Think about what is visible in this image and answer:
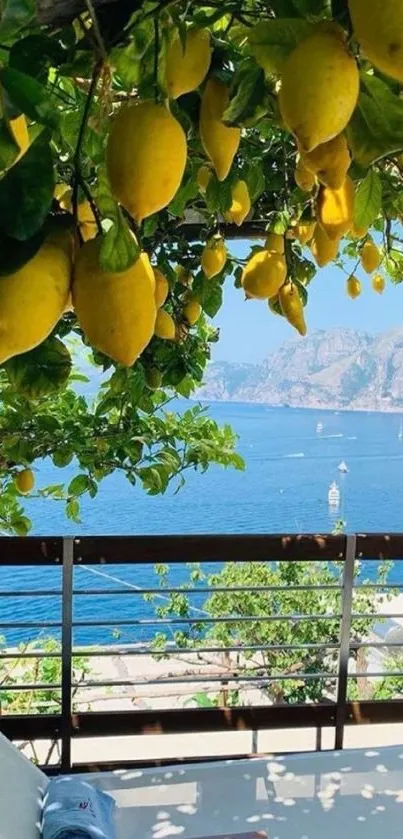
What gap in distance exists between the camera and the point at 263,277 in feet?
2.32

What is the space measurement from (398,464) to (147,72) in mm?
26785

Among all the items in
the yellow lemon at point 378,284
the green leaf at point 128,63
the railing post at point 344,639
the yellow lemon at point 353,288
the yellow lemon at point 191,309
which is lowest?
the railing post at point 344,639

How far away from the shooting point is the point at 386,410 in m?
27.2

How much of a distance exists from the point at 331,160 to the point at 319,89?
72mm

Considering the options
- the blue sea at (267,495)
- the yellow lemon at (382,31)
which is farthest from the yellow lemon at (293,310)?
the blue sea at (267,495)

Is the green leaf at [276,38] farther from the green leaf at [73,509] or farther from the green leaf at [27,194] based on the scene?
the green leaf at [73,509]

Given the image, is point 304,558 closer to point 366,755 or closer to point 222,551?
point 222,551

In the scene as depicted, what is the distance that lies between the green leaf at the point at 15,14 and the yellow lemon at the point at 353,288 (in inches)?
55.6

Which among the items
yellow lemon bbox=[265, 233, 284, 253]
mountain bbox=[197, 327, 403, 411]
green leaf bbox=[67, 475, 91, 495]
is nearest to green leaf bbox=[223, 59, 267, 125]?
yellow lemon bbox=[265, 233, 284, 253]

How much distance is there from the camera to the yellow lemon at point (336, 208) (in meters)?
0.50

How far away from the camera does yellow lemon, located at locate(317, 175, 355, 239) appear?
0.50 meters

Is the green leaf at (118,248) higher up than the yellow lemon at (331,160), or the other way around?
the yellow lemon at (331,160)

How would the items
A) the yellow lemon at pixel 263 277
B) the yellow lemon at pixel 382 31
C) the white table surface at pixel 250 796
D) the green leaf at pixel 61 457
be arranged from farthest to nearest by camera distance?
the green leaf at pixel 61 457
the white table surface at pixel 250 796
the yellow lemon at pixel 263 277
the yellow lemon at pixel 382 31

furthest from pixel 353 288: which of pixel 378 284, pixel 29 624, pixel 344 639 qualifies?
pixel 29 624
